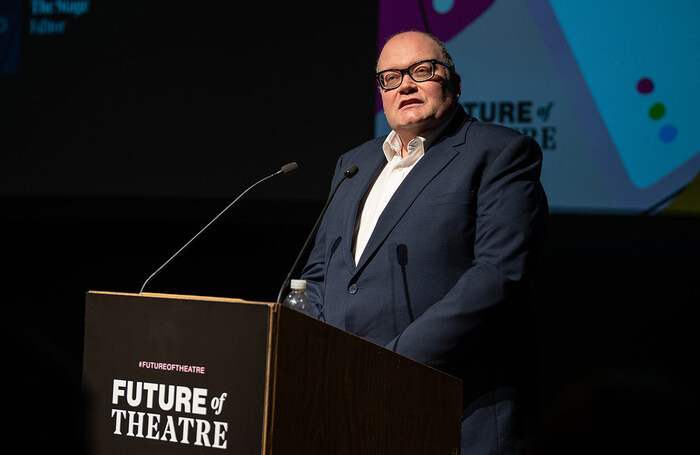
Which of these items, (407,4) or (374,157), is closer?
(374,157)

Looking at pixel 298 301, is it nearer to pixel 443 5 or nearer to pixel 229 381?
pixel 229 381

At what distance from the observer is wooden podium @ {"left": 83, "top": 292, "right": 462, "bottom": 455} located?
1.36 meters

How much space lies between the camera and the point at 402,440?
1.60 m

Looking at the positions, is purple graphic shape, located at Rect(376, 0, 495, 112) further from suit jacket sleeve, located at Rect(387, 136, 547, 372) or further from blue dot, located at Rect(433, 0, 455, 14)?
suit jacket sleeve, located at Rect(387, 136, 547, 372)

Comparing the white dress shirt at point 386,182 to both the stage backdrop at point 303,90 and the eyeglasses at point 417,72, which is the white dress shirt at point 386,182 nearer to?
the eyeglasses at point 417,72

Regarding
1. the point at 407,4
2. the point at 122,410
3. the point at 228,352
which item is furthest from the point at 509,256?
the point at 407,4

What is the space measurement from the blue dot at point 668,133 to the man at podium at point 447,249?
1403mm

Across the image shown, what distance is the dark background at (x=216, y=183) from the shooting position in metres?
3.64

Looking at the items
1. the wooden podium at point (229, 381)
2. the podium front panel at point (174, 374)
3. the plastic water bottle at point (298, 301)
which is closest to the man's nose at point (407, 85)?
the plastic water bottle at point (298, 301)

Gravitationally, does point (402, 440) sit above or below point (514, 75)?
below

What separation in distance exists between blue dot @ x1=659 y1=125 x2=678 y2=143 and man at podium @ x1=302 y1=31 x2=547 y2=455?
140 cm

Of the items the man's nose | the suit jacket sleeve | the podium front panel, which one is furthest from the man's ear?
the podium front panel

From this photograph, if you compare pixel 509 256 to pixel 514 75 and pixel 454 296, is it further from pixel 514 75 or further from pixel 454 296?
pixel 514 75

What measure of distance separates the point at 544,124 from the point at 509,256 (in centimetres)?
174
